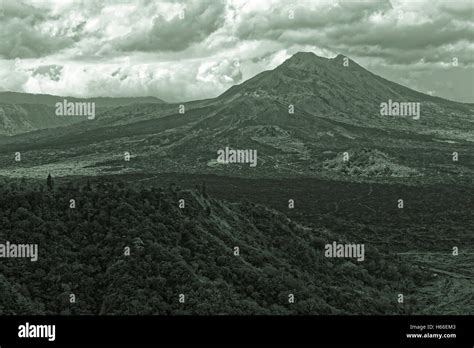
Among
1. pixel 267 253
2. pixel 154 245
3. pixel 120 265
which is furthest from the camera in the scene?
pixel 267 253

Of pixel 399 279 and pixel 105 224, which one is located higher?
pixel 105 224

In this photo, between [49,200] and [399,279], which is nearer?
[49,200]

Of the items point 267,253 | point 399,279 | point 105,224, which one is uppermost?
point 105,224

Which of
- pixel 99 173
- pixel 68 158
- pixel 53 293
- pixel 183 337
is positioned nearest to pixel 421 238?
pixel 53 293

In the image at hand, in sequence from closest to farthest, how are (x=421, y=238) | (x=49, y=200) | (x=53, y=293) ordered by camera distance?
(x=53, y=293), (x=49, y=200), (x=421, y=238)

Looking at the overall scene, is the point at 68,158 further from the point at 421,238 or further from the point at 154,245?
the point at 154,245

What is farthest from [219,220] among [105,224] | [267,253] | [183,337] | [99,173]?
[99,173]
